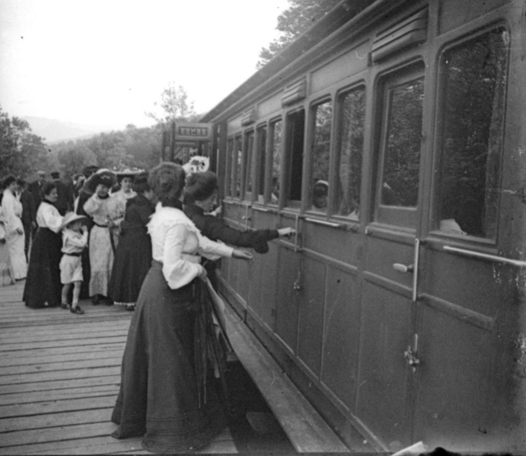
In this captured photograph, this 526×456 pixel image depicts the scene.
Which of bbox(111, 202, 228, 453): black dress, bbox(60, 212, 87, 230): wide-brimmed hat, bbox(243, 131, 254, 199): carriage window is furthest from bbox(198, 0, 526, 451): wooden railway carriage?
bbox(60, 212, 87, 230): wide-brimmed hat

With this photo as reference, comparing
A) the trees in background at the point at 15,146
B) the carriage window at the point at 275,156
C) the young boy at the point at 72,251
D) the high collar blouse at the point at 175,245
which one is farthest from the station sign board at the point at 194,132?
the high collar blouse at the point at 175,245

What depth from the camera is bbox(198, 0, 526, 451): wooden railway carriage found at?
2.14m

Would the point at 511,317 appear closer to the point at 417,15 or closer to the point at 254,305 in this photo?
the point at 417,15

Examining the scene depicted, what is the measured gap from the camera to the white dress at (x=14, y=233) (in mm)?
9219

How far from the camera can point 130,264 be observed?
7645 mm

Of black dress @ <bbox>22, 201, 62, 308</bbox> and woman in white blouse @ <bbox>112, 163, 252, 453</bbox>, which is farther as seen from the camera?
black dress @ <bbox>22, 201, 62, 308</bbox>

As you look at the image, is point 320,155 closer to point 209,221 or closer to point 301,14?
point 209,221

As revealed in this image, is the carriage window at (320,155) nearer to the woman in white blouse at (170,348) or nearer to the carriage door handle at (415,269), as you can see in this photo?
the woman in white blouse at (170,348)

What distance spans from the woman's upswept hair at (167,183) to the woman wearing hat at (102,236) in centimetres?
411

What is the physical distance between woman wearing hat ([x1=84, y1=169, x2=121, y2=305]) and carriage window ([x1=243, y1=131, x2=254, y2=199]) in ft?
6.00

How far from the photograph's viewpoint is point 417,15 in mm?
2865

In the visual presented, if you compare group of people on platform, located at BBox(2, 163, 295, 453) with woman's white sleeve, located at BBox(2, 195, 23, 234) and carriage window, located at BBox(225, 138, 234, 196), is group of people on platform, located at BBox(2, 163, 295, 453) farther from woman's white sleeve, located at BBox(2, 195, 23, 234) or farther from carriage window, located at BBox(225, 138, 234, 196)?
woman's white sleeve, located at BBox(2, 195, 23, 234)

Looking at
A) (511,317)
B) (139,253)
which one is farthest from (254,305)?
(511,317)

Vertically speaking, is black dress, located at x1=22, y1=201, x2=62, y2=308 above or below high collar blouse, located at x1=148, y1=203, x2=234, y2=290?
below
